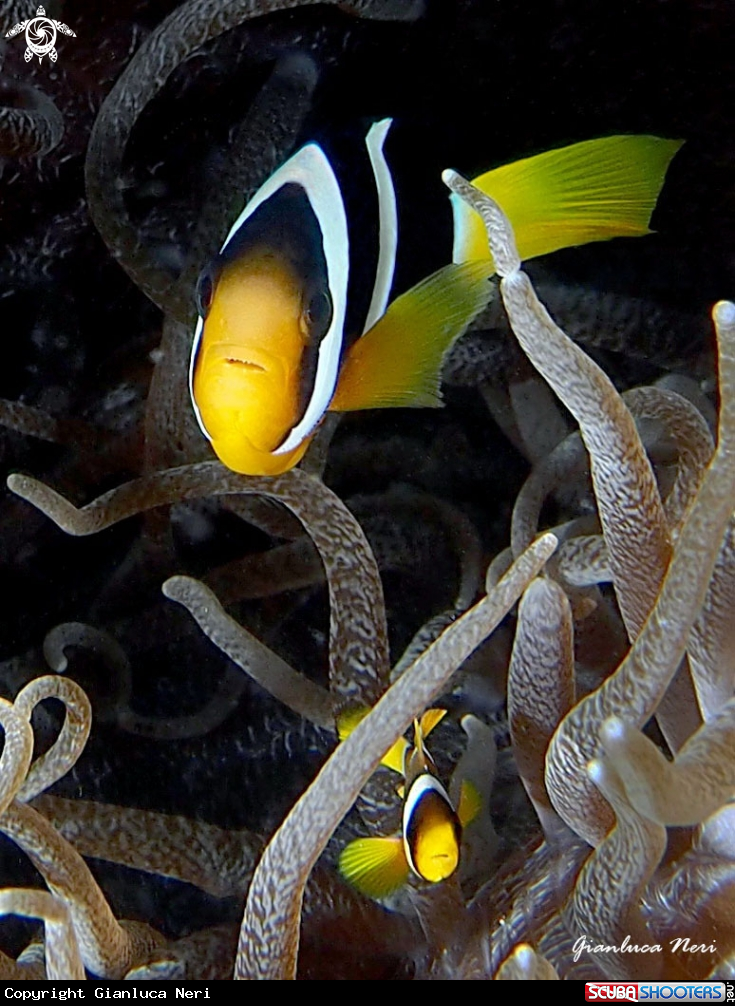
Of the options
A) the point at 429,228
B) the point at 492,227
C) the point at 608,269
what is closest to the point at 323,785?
the point at 492,227

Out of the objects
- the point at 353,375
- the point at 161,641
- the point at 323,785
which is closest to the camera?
the point at 323,785

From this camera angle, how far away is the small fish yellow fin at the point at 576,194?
0.77 m

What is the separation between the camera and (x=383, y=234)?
73 centimetres

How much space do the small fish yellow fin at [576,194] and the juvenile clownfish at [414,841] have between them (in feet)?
1.36

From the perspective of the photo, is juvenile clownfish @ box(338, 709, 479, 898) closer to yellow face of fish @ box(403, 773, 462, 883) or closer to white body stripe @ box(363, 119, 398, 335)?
yellow face of fish @ box(403, 773, 462, 883)

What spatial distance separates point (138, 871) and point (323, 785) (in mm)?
400

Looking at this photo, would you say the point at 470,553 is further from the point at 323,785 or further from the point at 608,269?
the point at 323,785

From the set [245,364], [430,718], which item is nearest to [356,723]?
[430,718]

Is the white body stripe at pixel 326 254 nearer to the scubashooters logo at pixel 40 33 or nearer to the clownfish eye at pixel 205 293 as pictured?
the clownfish eye at pixel 205 293

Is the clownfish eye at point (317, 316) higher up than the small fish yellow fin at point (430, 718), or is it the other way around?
the clownfish eye at point (317, 316)

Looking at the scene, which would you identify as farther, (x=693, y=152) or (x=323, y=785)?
(x=693, y=152)

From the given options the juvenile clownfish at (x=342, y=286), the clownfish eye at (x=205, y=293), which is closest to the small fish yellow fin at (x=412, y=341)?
the juvenile clownfish at (x=342, y=286)

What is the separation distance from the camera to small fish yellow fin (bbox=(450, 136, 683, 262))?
2.52ft

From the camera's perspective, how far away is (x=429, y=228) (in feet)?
2.56
